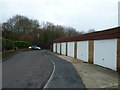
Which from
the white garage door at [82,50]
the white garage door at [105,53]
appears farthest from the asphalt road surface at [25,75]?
the white garage door at [82,50]

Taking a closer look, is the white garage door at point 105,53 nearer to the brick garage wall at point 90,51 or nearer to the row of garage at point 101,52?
the row of garage at point 101,52

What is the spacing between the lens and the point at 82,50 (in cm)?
1605

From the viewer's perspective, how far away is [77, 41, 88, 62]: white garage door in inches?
585

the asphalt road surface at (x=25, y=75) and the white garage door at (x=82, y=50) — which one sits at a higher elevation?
the white garage door at (x=82, y=50)

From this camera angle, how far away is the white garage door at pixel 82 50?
48.7 feet

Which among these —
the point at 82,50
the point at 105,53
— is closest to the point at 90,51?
the point at 82,50

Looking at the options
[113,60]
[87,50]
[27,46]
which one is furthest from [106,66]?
[27,46]

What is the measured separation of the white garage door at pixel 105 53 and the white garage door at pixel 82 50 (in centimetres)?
219

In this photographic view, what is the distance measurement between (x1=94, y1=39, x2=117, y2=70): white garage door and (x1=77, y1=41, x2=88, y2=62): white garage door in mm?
2194

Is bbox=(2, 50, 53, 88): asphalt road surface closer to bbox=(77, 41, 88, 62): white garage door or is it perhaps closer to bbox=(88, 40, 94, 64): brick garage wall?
bbox=(88, 40, 94, 64): brick garage wall

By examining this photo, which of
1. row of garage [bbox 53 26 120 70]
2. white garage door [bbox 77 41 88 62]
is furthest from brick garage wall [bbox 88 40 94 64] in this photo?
white garage door [bbox 77 41 88 62]

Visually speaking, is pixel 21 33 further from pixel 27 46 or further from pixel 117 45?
pixel 117 45

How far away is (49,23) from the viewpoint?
175ft

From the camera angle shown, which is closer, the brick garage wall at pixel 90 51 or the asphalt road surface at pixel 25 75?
the asphalt road surface at pixel 25 75
